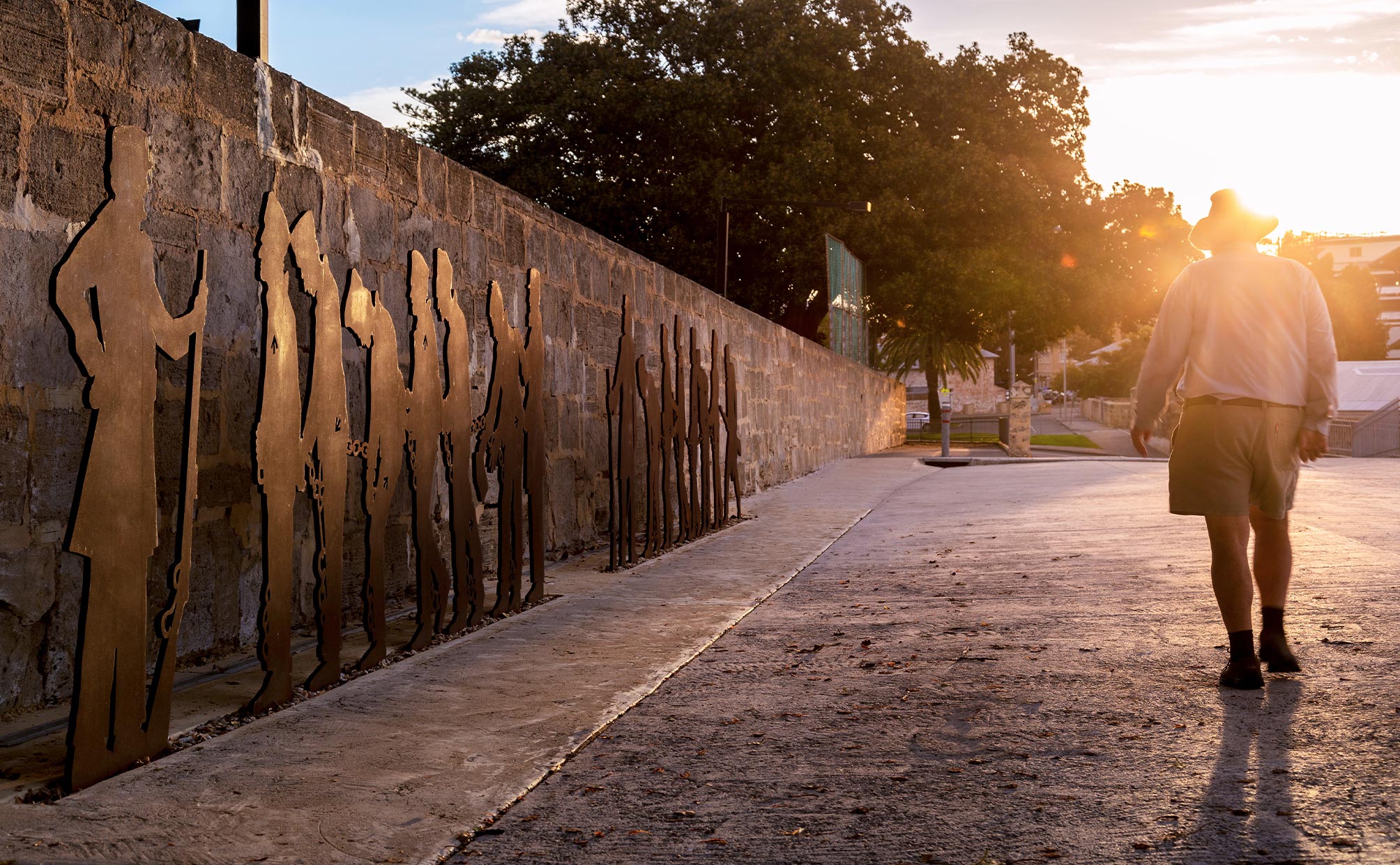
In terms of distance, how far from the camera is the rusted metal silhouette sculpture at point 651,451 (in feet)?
25.6

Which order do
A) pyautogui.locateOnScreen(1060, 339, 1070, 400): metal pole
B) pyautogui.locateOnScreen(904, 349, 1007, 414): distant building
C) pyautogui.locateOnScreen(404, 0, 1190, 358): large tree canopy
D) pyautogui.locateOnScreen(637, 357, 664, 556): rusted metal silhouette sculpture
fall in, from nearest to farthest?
pyautogui.locateOnScreen(637, 357, 664, 556): rusted metal silhouette sculpture < pyautogui.locateOnScreen(404, 0, 1190, 358): large tree canopy < pyautogui.locateOnScreen(904, 349, 1007, 414): distant building < pyautogui.locateOnScreen(1060, 339, 1070, 400): metal pole

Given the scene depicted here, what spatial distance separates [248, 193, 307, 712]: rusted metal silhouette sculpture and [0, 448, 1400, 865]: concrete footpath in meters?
0.17

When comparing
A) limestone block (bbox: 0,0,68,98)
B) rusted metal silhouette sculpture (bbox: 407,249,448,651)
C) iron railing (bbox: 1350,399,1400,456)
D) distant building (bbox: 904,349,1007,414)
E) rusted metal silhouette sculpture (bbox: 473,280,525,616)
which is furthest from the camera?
distant building (bbox: 904,349,1007,414)

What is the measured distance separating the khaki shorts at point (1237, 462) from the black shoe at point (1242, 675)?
0.49 meters

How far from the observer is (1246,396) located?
4.20 meters

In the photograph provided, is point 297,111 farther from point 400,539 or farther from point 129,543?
Answer: point 129,543

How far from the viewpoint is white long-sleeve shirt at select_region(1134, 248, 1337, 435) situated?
4.22 metres

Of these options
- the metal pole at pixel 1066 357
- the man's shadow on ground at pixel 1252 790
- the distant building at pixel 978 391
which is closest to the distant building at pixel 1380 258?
the metal pole at pixel 1066 357

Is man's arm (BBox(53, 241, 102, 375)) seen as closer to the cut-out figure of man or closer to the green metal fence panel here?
the cut-out figure of man

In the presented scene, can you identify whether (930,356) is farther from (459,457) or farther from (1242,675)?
(1242,675)

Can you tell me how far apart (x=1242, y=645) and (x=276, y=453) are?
2.81 m

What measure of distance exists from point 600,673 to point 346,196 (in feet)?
7.08

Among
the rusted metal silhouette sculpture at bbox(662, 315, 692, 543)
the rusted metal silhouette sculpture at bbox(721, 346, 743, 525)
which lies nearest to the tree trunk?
the rusted metal silhouette sculpture at bbox(721, 346, 743, 525)

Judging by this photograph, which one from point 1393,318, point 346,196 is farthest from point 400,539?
point 1393,318
